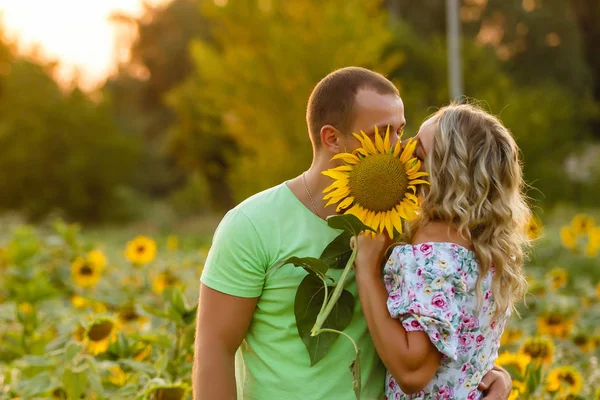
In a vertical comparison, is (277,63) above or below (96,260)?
above

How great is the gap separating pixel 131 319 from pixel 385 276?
2.05 meters

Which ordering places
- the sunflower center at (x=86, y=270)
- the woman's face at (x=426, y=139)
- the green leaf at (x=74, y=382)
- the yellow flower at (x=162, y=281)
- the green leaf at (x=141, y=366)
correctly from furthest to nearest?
the sunflower center at (x=86, y=270) → the yellow flower at (x=162, y=281) → the green leaf at (x=141, y=366) → the green leaf at (x=74, y=382) → the woman's face at (x=426, y=139)

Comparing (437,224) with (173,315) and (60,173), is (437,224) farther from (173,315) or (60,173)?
(60,173)

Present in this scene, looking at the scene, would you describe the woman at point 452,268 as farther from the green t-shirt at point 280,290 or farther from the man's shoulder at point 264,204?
the man's shoulder at point 264,204

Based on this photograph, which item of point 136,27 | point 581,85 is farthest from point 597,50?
point 136,27

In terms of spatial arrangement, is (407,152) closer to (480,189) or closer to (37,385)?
(480,189)

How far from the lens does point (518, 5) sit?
105ft

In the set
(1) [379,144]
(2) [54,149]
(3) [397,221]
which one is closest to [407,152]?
(1) [379,144]

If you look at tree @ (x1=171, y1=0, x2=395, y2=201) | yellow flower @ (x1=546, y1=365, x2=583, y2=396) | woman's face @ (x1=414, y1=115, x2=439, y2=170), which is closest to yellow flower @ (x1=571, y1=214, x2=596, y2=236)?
yellow flower @ (x1=546, y1=365, x2=583, y2=396)

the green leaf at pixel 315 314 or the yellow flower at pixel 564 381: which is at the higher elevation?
the green leaf at pixel 315 314

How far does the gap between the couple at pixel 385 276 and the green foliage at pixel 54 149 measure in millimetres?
23127

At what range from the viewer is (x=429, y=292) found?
2170 millimetres

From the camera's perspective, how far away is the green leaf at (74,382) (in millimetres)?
2789

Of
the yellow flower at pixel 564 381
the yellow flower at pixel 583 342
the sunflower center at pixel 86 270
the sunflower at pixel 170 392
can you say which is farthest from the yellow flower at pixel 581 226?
the sunflower at pixel 170 392
